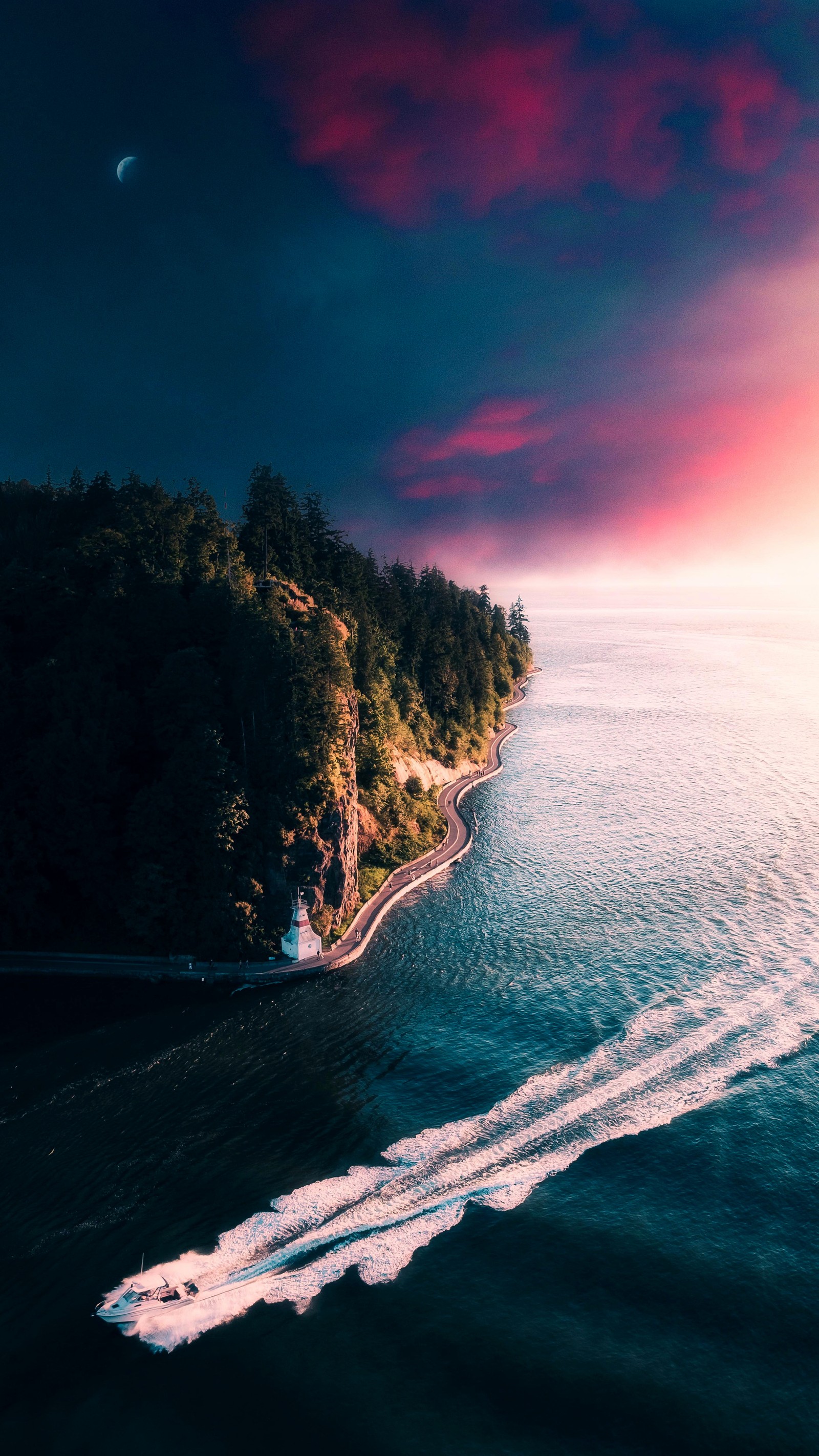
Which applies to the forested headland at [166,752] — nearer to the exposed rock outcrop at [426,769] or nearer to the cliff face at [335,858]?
the cliff face at [335,858]

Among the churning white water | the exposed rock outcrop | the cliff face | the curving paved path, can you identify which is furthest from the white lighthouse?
the exposed rock outcrop

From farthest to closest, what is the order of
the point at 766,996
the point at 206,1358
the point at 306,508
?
the point at 306,508, the point at 766,996, the point at 206,1358

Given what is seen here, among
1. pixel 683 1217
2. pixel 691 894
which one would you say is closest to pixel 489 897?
pixel 691 894

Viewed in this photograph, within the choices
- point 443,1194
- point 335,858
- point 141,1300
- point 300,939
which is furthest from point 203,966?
point 443,1194

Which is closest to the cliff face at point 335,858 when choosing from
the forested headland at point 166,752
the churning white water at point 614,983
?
the forested headland at point 166,752

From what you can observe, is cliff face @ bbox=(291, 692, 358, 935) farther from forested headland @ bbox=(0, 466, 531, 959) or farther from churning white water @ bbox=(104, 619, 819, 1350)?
churning white water @ bbox=(104, 619, 819, 1350)

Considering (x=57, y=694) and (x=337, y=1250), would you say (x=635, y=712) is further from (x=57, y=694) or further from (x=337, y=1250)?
(x=337, y=1250)
